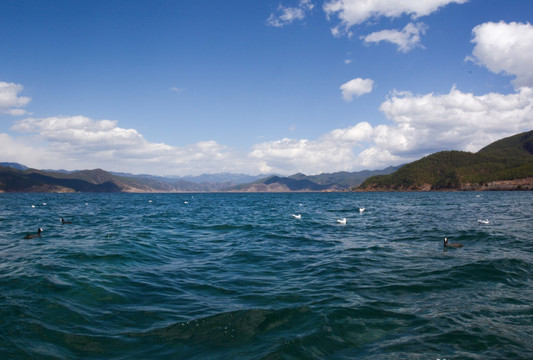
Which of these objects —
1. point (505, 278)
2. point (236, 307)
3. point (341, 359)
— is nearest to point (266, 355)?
point (341, 359)

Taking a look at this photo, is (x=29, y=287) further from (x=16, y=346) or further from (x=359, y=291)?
(x=359, y=291)

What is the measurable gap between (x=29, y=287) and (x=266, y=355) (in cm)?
1030

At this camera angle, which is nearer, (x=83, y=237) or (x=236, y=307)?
(x=236, y=307)

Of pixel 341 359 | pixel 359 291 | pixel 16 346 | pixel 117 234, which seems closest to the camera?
pixel 341 359

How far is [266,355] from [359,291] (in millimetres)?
5631

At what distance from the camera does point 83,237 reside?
23594 mm

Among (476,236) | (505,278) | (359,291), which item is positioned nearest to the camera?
(359,291)

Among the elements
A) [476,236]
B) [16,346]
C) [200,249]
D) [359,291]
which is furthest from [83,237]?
[476,236]

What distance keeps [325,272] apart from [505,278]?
7.57 meters

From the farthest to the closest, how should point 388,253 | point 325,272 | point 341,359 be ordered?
point 388,253
point 325,272
point 341,359

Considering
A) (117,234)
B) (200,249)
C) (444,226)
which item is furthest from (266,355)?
(444,226)

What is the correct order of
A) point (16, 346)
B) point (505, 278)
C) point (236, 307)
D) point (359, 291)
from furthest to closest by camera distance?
point (505, 278) < point (359, 291) < point (236, 307) < point (16, 346)

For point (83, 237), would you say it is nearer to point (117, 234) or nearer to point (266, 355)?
point (117, 234)

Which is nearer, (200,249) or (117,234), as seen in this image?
(200,249)
